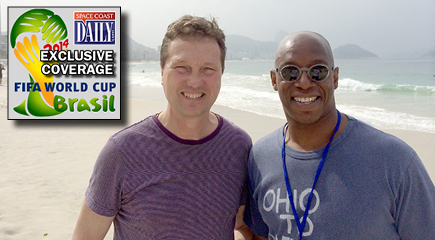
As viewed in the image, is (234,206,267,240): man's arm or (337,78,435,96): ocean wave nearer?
(234,206,267,240): man's arm

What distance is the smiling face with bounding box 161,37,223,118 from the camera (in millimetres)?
2191

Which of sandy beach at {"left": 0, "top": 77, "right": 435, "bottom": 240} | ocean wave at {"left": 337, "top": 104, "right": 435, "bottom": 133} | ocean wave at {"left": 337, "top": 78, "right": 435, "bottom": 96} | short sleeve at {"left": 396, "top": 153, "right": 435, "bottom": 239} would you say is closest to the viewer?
short sleeve at {"left": 396, "top": 153, "right": 435, "bottom": 239}

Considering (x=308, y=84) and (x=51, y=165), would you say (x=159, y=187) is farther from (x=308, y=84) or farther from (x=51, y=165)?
(x=51, y=165)

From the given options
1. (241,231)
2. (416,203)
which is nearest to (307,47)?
(416,203)

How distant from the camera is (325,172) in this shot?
1.91 meters

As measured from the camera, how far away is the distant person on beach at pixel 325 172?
5.60 feet

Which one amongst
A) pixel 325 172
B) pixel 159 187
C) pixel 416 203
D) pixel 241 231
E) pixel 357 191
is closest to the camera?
pixel 416 203

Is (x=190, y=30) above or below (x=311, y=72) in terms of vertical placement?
above

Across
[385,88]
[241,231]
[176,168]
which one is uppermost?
[385,88]

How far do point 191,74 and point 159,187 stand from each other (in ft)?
2.51

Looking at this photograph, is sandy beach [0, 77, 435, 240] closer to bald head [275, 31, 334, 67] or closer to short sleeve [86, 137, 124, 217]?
short sleeve [86, 137, 124, 217]

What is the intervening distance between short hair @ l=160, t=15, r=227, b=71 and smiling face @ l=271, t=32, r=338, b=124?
50 centimetres

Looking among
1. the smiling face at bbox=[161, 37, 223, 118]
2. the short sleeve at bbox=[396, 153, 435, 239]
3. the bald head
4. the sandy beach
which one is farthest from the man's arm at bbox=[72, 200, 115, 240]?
the sandy beach

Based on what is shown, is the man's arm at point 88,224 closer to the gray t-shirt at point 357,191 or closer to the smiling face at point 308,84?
the gray t-shirt at point 357,191
